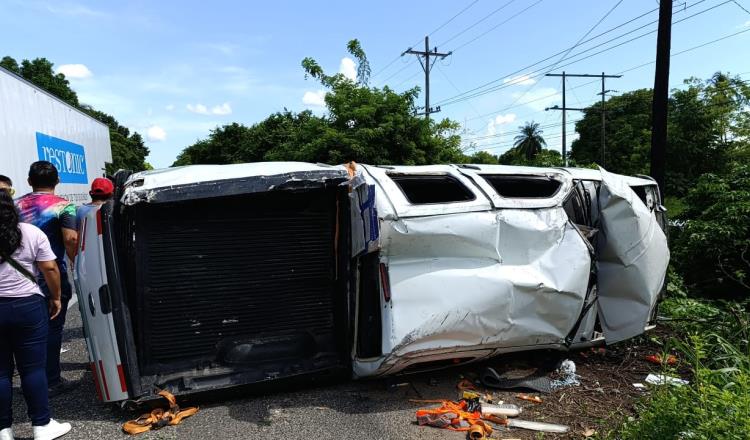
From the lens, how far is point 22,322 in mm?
3006

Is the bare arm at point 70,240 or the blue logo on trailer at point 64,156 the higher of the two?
the blue logo on trailer at point 64,156

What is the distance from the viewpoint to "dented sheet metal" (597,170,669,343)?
411 cm

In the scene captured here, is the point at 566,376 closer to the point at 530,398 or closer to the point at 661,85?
the point at 530,398

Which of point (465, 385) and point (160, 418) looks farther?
point (465, 385)

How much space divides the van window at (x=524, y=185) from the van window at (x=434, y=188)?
0.32 meters

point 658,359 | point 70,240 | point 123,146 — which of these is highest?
point 123,146

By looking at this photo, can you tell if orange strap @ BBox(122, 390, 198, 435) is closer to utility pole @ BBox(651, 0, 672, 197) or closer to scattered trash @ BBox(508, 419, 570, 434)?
scattered trash @ BBox(508, 419, 570, 434)

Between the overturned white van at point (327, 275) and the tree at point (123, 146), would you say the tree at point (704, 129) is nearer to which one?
the overturned white van at point (327, 275)

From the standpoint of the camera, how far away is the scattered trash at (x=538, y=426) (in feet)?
10.7

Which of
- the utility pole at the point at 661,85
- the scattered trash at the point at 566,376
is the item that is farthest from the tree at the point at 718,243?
the scattered trash at the point at 566,376

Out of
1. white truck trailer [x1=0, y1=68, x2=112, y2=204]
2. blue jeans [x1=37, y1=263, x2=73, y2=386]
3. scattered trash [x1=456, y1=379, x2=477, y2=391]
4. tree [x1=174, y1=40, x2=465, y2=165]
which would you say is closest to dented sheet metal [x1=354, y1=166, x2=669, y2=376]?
scattered trash [x1=456, y1=379, x2=477, y2=391]

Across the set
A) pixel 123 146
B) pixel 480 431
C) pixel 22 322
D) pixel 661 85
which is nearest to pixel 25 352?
pixel 22 322

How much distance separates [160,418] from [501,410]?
7.75ft

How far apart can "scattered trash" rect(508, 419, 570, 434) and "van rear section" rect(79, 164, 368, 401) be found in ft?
4.29
